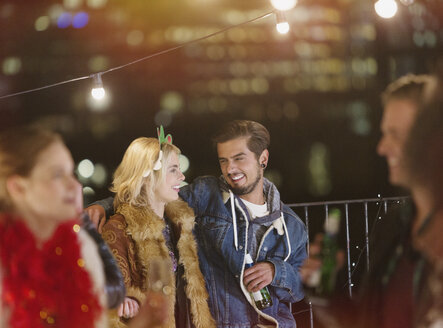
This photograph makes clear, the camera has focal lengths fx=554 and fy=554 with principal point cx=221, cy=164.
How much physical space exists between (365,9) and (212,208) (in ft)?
9.78

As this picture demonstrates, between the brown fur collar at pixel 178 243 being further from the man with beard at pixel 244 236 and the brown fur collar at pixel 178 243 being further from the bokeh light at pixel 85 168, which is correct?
the bokeh light at pixel 85 168

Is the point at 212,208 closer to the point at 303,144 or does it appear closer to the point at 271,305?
the point at 271,305

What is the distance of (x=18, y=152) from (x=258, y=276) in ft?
5.20

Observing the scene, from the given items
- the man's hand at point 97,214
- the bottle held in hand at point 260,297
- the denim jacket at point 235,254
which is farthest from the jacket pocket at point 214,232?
the man's hand at point 97,214

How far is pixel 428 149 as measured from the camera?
1.29 metres

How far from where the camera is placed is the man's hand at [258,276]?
2646 mm

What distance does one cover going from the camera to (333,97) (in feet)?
17.3

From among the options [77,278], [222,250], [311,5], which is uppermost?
[311,5]

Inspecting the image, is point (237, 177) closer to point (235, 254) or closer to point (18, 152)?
point (235, 254)

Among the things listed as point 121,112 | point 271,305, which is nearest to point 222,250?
point 271,305

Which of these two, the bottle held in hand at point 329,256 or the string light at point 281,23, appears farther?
the string light at point 281,23

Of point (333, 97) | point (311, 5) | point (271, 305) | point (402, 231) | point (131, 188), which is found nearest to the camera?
point (402, 231)

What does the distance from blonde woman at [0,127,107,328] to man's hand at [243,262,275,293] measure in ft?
4.43

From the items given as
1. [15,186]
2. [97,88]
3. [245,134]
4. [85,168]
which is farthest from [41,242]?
[85,168]
